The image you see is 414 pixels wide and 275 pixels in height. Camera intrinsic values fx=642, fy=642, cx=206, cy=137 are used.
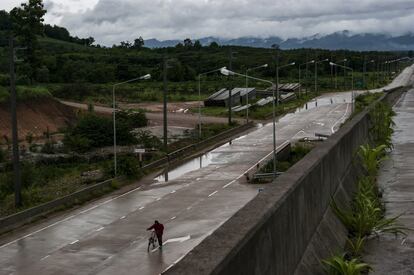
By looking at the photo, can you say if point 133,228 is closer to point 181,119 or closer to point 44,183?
point 44,183

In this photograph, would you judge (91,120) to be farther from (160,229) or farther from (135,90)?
(135,90)

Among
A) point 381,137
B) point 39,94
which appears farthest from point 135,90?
point 381,137

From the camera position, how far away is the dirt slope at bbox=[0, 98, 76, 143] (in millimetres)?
73938

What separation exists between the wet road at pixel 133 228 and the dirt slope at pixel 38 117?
3319 centimetres

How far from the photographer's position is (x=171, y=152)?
53.5 m

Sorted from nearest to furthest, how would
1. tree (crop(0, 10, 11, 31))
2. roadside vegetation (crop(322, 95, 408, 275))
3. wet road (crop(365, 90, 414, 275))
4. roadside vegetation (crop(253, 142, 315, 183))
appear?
1. roadside vegetation (crop(322, 95, 408, 275))
2. wet road (crop(365, 90, 414, 275))
3. roadside vegetation (crop(253, 142, 315, 183))
4. tree (crop(0, 10, 11, 31))

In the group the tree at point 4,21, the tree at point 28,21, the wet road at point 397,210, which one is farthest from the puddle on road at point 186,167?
the tree at point 4,21

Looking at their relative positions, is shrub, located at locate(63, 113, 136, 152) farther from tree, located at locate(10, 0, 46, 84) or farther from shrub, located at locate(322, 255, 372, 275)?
shrub, located at locate(322, 255, 372, 275)

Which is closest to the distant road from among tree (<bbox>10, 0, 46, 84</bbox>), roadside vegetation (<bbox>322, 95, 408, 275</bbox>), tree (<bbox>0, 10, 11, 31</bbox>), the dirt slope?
the dirt slope

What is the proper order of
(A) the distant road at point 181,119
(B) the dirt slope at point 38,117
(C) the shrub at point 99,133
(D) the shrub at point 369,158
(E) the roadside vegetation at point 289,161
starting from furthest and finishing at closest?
(A) the distant road at point 181,119, (B) the dirt slope at point 38,117, (C) the shrub at point 99,133, (E) the roadside vegetation at point 289,161, (D) the shrub at point 369,158

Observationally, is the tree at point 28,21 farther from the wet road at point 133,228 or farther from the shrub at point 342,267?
the shrub at point 342,267

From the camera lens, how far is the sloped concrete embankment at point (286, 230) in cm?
688

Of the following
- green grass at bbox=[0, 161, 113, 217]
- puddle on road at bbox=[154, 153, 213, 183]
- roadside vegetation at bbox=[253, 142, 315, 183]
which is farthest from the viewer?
puddle on road at bbox=[154, 153, 213, 183]

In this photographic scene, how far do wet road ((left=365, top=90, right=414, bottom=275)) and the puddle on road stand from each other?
17115mm
